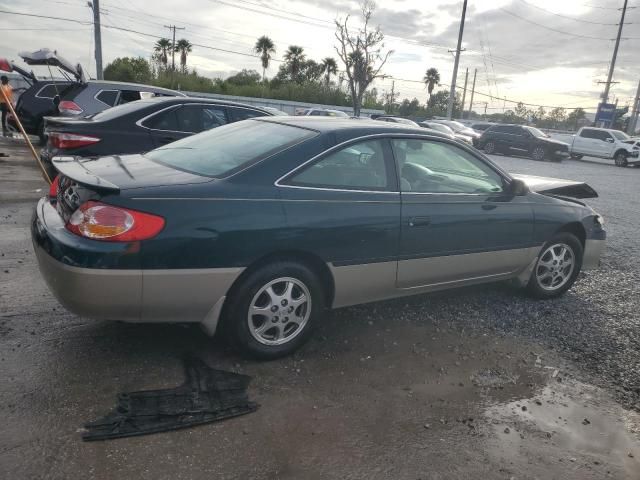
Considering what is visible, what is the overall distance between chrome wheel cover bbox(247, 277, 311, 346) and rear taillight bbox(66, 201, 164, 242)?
774 mm

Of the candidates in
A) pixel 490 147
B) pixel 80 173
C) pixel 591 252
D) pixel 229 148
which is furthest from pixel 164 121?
pixel 490 147

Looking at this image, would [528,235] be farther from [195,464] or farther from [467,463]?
[195,464]

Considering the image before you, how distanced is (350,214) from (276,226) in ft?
1.90

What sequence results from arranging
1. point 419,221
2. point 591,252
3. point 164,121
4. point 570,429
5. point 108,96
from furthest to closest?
point 108,96
point 164,121
point 591,252
point 419,221
point 570,429

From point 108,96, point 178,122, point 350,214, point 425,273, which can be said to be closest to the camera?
point 350,214

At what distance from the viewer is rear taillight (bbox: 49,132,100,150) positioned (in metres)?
6.06

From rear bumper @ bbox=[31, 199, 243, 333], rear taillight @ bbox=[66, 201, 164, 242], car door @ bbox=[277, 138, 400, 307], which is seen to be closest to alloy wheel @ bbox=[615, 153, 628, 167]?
car door @ bbox=[277, 138, 400, 307]

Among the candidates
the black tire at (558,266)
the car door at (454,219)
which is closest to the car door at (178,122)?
the car door at (454,219)

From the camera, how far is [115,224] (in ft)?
9.28

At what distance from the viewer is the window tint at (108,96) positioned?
10.1 meters

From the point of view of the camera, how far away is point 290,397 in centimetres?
306

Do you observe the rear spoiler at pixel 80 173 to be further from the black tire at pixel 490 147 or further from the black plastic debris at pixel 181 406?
the black tire at pixel 490 147

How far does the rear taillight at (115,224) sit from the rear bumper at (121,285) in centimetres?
5

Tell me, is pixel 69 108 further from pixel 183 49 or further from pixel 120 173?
pixel 183 49
